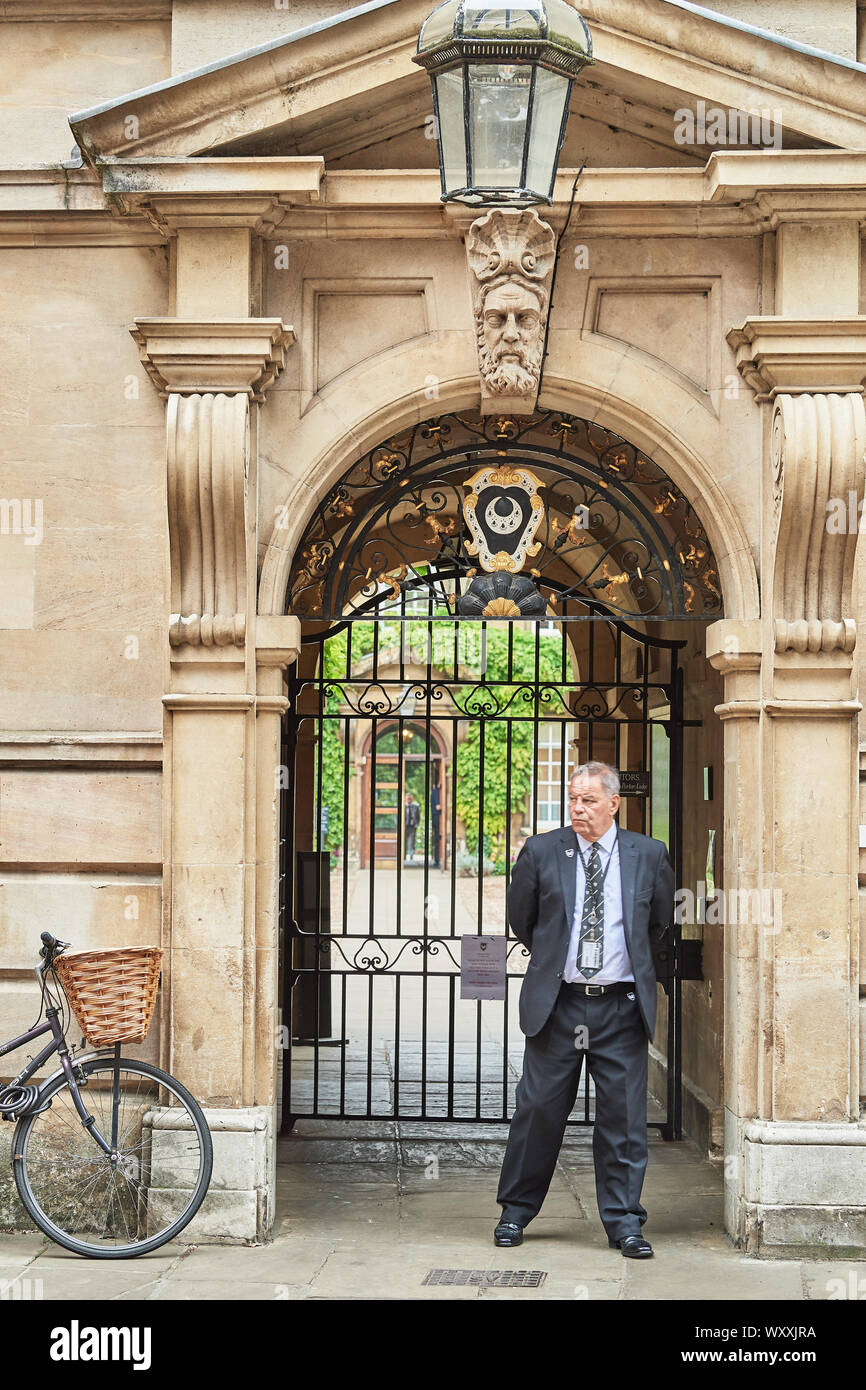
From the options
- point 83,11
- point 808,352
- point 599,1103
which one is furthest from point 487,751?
point 808,352

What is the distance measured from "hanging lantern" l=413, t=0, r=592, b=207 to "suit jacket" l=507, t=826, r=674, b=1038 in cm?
235

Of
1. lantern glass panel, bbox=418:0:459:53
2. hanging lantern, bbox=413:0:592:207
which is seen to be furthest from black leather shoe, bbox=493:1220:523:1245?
lantern glass panel, bbox=418:0:459:53

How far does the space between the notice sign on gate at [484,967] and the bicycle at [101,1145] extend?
190 cm

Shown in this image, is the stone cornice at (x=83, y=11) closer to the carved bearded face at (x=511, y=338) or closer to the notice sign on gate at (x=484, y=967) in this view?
the carved bearded face at (x=511, y=338)

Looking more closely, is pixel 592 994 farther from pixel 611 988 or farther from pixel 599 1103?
pixel 599 1103

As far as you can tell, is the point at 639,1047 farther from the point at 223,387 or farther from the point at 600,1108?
the point at 223,387

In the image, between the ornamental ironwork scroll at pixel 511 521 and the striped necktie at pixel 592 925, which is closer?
the striped necktie at pixel 592 925

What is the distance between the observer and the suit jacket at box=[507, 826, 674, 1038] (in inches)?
227

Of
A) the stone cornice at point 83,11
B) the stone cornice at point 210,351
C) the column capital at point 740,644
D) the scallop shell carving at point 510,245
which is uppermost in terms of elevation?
the stone cornice at point 83,11

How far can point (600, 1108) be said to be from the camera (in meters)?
5.85

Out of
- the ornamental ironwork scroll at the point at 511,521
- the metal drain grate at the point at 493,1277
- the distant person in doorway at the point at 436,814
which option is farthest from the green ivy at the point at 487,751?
the metal drain grate at the point at 493,1277

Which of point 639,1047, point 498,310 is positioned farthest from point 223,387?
point 639,1047

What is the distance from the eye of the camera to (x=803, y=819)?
5879 millimetres

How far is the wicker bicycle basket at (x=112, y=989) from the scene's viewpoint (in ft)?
17.7
